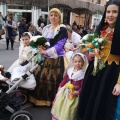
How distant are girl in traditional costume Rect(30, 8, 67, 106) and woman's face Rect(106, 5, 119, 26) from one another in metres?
1.21

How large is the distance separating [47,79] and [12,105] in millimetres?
774

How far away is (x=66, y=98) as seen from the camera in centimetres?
277

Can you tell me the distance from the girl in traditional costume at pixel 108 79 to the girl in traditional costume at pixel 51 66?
3.61 ft

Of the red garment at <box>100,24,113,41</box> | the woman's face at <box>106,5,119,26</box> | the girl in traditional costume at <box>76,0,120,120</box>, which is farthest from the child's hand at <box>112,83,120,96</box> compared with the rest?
the woman's face at <box>106,5,119,26</box>

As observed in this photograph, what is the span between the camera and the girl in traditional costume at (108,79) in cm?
196

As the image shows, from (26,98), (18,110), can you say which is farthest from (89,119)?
(26,98)

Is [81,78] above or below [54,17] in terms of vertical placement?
below

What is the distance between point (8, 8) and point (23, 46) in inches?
557

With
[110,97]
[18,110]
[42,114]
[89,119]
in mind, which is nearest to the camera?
[110,97]

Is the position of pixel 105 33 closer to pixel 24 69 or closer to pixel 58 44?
pixel 58 44

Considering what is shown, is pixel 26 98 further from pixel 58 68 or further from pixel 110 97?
pixel 110 97

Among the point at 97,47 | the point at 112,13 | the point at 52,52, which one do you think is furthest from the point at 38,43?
the point at 112,13

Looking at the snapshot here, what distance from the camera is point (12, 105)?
293cm

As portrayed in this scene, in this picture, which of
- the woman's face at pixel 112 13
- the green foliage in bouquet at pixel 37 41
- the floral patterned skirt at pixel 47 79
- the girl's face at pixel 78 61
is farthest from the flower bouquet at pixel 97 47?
the floral patterned skirt at pixel 47 79
